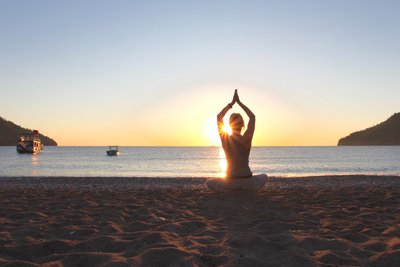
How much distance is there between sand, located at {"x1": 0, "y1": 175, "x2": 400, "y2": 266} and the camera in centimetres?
424

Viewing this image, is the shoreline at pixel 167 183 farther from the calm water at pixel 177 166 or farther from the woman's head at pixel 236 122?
the calm water at pixel 177 166

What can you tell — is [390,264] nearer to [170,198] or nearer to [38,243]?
[38,243]

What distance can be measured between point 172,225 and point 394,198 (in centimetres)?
589

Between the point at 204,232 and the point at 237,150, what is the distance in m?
3.71

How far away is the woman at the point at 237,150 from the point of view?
29.1 ft

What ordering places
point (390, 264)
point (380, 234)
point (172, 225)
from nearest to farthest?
1. point (390, 264)
2. point (380, 234)
3. point (172, 225)

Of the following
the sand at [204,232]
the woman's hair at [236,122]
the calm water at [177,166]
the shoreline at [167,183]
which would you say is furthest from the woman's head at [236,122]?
the calm water at [177,166]

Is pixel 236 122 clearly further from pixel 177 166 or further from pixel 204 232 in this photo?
pixel 177 166

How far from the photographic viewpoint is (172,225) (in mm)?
6051

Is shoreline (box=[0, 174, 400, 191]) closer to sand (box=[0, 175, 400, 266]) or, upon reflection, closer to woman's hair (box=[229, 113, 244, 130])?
woman's hair (box=[229, 113, 244, 130])

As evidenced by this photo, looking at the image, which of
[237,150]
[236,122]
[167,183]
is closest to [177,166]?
[167,183]

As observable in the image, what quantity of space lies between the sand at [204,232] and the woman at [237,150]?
0.46m

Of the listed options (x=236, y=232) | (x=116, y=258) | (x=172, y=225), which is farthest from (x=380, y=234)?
(x=116, y=258)

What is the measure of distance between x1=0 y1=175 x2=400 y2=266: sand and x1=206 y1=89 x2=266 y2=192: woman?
46cm
